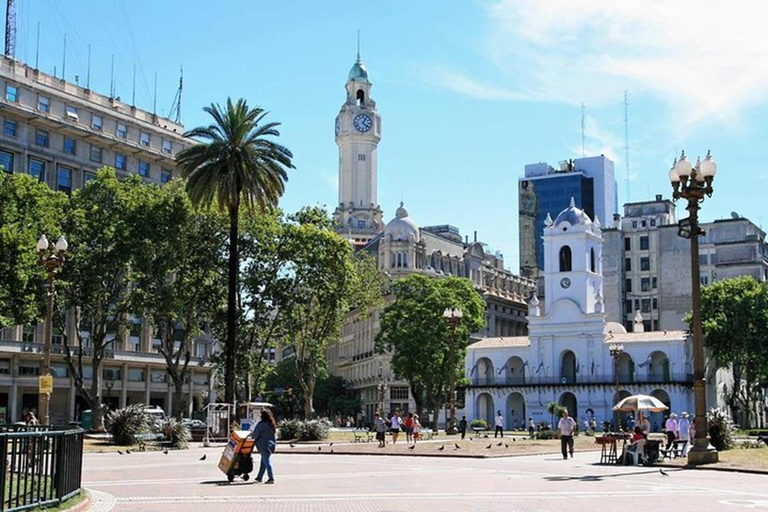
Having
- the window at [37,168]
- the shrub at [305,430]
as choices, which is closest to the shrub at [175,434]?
the shrub at [305,430]

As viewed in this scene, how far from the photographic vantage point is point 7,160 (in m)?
72.9

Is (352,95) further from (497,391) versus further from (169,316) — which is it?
(169,316)

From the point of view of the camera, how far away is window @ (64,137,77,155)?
255 feet

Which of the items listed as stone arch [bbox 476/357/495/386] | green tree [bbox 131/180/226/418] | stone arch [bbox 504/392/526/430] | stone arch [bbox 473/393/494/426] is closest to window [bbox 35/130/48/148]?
green tree [bbox 131/180/226/418]

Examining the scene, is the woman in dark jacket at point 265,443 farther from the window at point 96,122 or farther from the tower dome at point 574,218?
the tower dome at point 574,218

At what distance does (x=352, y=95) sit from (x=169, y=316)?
9504cm

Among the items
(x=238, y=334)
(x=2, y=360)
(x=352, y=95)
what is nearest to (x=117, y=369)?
(x=2, y=360)

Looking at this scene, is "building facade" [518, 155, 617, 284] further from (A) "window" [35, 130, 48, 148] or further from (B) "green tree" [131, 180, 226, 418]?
(B) "green tree" [131, 180, 226, 418]

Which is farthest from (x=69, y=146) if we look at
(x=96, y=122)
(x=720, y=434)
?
Result: (x=720, y=434)

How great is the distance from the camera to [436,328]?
3354 inches

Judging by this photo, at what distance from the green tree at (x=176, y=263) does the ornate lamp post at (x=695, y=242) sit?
3825 centimetres

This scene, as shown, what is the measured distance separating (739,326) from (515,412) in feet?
76.2

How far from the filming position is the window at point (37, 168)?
245ft

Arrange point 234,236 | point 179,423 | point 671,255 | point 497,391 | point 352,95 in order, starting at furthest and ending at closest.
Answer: point 352,95 < point 671,255 < point 497,391 < point 234,236 < point 179,423
